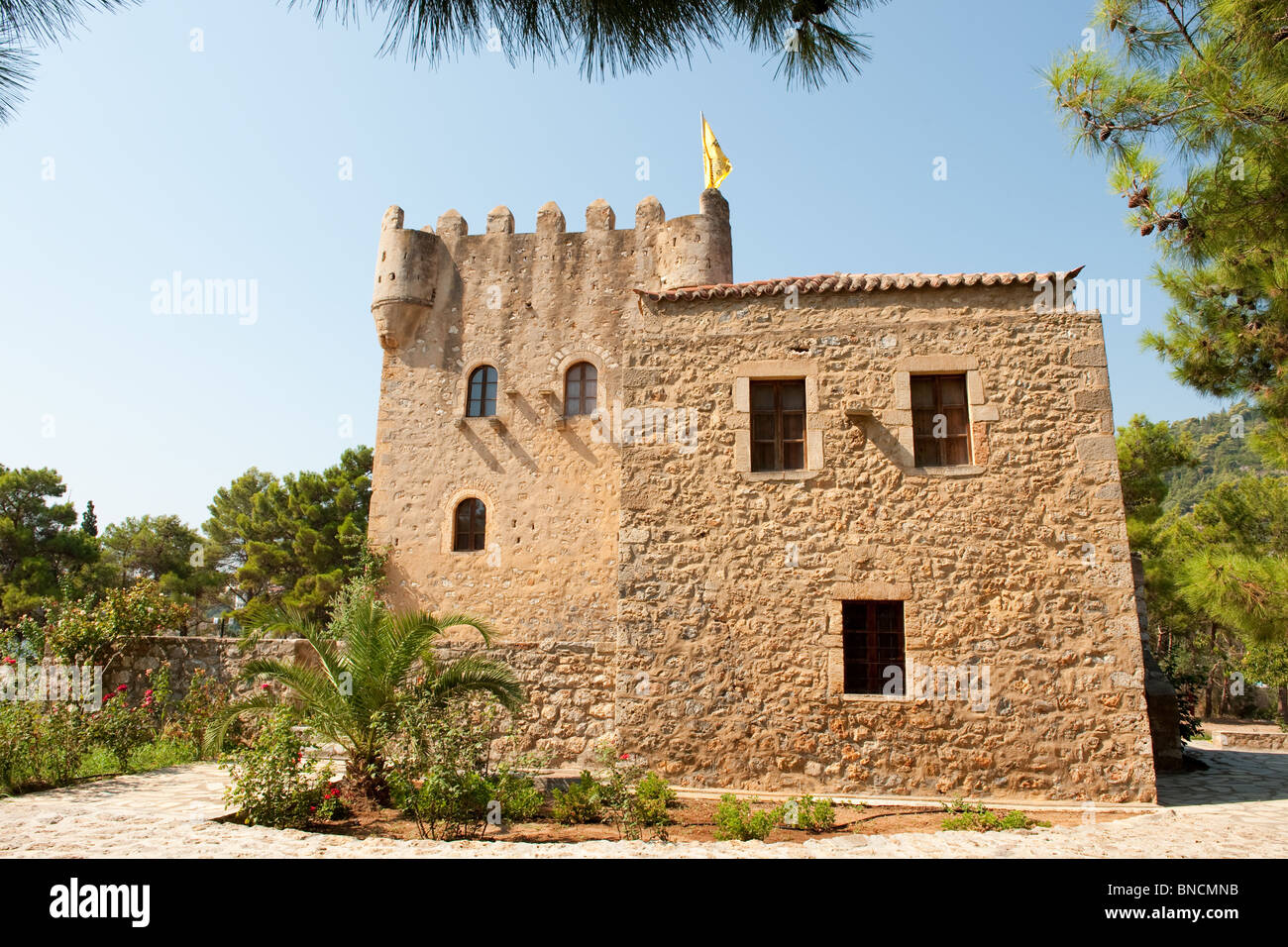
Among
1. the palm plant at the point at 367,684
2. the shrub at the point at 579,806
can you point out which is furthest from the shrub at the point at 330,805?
the shrub at the point at 579,806

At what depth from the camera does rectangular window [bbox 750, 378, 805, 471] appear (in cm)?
920

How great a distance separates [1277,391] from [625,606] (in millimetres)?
8031

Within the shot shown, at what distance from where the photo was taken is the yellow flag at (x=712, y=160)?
16.4 meters

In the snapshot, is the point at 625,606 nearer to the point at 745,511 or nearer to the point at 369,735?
the point at 745,511

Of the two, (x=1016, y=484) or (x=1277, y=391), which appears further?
(x=1277, y=391)

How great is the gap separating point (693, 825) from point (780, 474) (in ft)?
12.7

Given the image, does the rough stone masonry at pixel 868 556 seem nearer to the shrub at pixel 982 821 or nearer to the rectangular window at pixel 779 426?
the rectangular window at pixel 779 426

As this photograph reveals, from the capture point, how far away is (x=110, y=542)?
3156cm

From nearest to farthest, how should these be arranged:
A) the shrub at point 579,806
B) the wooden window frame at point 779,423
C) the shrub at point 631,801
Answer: the shrub at point 631,801
the shrub at point 579,806
the wooden window frame at point 779,423

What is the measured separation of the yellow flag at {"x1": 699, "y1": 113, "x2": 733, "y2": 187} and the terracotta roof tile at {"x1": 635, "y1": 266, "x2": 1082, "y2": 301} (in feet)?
25.0

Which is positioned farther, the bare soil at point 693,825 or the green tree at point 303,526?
the green tree at point 303,526

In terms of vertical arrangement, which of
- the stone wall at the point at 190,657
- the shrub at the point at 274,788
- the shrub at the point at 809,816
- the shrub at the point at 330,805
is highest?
the stone wall at the point at 190,657

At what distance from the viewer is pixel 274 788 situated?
6.29 m
